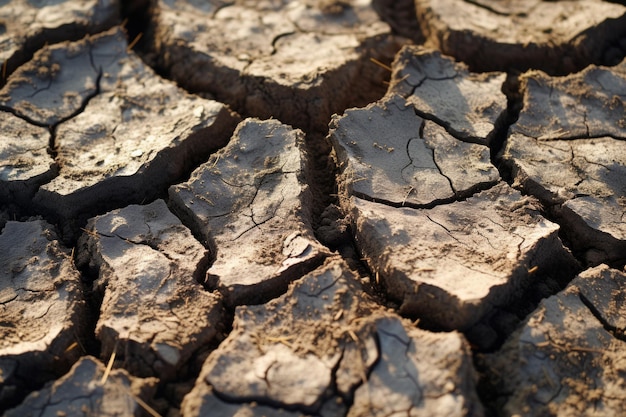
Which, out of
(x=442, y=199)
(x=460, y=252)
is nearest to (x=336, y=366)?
(x=460, y=252)

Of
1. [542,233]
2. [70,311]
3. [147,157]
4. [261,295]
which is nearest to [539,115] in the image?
[542,233]

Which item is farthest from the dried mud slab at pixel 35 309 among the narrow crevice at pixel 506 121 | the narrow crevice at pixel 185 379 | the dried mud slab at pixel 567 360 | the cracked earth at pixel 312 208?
the narrow crevice at pixel 506 121

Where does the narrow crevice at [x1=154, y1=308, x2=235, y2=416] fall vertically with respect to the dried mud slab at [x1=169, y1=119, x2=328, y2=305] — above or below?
below

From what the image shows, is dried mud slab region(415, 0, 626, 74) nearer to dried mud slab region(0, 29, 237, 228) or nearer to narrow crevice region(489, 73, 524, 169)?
narrow crevice region(489, 73, 524, 169)

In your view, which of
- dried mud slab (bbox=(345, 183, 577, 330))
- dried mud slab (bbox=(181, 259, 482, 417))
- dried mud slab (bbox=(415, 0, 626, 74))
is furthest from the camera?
dried mud slab (bbox=(415, 0, 626, 74))

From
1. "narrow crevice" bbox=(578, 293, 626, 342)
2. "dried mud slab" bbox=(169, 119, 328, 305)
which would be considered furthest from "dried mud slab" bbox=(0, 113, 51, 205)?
"narrow crevice" bbox=(578, 293, 626, 342)

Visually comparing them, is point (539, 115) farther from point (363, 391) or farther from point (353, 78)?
point (363, 391)
